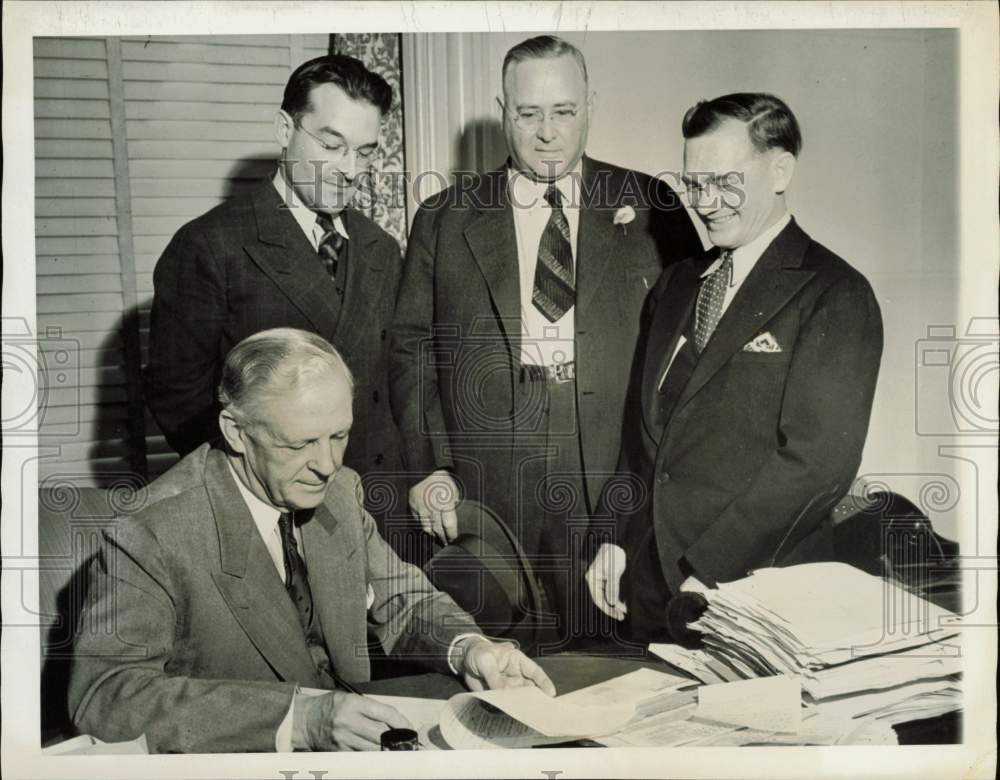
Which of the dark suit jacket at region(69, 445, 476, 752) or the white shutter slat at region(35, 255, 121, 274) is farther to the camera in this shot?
the white shutter slat at region(35, 255, 121, 274)

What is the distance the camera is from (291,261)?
2.55 meters

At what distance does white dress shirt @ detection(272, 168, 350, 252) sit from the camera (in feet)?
8.41

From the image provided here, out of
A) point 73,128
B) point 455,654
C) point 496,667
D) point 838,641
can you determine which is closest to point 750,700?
point 838,641

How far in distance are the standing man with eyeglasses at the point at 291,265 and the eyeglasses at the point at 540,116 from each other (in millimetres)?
345

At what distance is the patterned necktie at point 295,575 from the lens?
8.23 ft

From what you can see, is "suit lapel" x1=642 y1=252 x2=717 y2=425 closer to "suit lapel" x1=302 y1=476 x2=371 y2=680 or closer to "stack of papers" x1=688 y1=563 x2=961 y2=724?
"stack of papers" x1=688 y1=563 x2=961 y2=724

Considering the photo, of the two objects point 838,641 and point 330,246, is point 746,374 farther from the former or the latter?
point 330,246

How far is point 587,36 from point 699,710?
175cm

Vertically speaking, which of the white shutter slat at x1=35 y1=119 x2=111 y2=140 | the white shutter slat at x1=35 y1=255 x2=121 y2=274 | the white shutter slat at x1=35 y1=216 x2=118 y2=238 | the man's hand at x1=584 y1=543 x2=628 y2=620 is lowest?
the man's hand at x1=584 y1=543 x2=628 y2=620

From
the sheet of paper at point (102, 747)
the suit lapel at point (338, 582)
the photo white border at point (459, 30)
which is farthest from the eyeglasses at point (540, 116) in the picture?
the sheet of paper at point (102, 747)

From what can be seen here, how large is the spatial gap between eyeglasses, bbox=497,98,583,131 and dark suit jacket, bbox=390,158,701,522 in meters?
0.12

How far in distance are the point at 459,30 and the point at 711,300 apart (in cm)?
95

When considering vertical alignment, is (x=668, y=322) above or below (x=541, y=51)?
below

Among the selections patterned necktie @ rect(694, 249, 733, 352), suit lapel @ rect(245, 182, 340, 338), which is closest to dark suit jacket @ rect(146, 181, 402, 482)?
suit lapel @ rect(245, 182, 340, 338)
